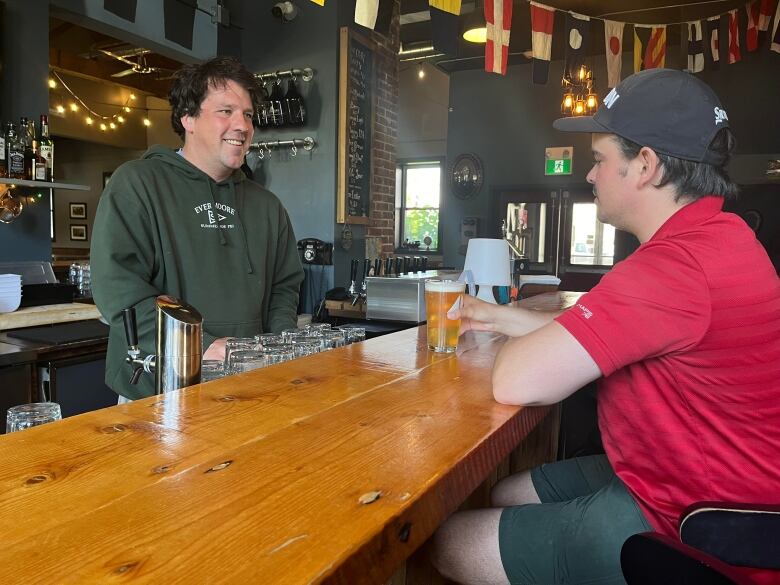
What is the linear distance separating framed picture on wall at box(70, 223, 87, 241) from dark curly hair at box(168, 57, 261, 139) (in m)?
10.5

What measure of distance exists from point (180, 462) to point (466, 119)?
29.7ft

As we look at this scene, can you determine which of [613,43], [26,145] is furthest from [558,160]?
[26,145]

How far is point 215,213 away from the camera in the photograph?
208cm

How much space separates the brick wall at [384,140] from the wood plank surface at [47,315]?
2.20m

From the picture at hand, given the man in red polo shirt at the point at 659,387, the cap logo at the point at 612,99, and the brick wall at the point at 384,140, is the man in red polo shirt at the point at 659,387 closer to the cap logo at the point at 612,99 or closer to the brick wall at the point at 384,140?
the cap logo at the point at 612,99

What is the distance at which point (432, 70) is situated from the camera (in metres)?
10.9

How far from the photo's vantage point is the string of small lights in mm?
9164

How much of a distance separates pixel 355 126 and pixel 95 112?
287 inches

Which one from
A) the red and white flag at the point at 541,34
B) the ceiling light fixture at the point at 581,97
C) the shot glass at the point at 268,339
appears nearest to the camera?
the shot glass at the point at 268,339

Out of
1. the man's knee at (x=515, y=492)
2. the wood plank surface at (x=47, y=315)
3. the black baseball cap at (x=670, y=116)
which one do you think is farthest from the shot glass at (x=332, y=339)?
the wood plank surface at (x=47, y=315)

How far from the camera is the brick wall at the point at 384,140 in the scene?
15.7 feet

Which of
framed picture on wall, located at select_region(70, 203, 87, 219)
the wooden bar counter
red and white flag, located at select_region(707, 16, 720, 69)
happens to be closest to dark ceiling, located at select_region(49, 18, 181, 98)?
framed picture on wall, located at select_region(70, 203, 87, 219)

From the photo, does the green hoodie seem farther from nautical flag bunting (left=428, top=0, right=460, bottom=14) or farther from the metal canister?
nautical flag bunting (left=428, top=0, right=460, bottom=14)

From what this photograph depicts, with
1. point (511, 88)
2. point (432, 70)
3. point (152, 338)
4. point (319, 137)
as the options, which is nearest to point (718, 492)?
point (152, 338)
